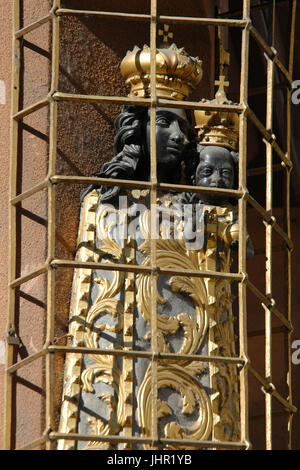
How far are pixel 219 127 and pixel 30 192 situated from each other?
770 millimetres

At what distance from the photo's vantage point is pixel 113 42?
7223 mm

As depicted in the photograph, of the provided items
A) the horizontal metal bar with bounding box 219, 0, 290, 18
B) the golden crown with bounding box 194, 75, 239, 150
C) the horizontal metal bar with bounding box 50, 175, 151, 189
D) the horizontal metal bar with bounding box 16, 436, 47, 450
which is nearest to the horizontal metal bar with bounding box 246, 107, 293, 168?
the golden crown with bounding box 194, 75, 239, 150

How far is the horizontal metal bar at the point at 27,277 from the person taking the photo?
6.45 m

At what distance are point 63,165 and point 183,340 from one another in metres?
0.75

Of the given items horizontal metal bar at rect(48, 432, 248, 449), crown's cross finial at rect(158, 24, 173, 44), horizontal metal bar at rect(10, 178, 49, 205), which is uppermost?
crown's cross finial at rect(158, 24, 173, 44)

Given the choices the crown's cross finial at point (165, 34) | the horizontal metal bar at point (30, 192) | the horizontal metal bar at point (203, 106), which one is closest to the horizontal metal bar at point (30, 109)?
the horizontal metal bar at point (30, 192)

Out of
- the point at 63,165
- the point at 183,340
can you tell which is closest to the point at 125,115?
the point at 63,165

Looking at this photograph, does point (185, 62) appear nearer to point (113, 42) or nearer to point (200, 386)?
point (113, 42)

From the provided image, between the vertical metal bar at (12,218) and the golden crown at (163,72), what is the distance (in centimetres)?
37

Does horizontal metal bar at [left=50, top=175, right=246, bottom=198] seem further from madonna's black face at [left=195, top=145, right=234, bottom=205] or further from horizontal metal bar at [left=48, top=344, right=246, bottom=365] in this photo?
horizontal metal bar at [left=48, top=344, right=246, bottom=365]

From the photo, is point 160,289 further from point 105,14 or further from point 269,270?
point 105,14

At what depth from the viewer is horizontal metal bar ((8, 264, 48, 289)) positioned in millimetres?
6445

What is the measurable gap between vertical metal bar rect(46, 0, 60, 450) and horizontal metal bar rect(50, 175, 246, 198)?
7cm

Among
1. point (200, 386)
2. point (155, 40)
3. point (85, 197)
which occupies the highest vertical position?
point (155, 40)
